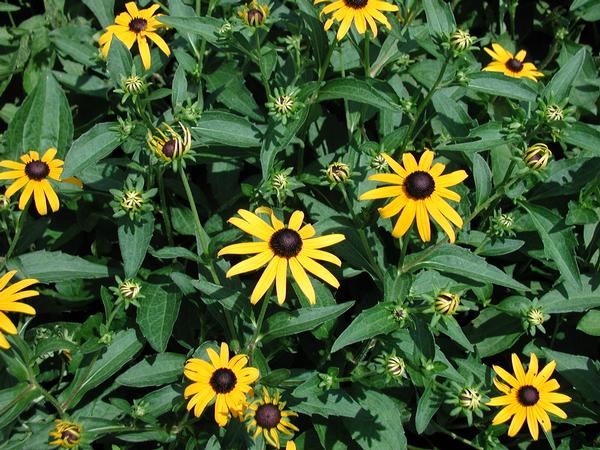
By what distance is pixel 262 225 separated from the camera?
7.73 feet

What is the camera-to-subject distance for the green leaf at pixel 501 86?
2.92 m

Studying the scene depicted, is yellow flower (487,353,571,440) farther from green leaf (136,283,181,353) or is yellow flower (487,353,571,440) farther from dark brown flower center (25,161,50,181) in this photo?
dark brown flower center (25,161,50,181)

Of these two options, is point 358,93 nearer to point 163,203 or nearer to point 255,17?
point 255,17

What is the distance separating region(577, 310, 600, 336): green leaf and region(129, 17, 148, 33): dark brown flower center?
7.94 ft

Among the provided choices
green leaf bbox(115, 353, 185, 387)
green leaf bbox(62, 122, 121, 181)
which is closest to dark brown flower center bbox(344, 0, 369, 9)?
green leaf bbox(62, 122, 121, 181)

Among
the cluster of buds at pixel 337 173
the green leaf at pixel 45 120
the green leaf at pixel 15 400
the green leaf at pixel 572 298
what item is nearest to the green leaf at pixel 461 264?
the green leaf at pixel 572 298

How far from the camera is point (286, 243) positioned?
2.26 m

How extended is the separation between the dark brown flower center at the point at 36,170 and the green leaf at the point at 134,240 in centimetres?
41

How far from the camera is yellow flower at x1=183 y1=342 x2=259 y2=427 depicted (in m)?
2.32

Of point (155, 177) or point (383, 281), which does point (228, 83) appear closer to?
point (155, 177)

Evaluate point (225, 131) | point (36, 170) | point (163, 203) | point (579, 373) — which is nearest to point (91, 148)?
point (36, 170)

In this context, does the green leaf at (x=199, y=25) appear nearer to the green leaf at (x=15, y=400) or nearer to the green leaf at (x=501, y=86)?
the green leaf at (x=501, y=86)

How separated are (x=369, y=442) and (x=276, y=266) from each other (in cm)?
91

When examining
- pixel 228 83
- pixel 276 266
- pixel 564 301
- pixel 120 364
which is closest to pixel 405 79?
pixel 228 83
